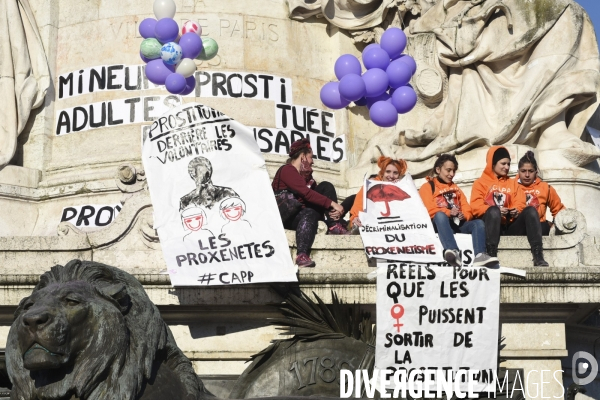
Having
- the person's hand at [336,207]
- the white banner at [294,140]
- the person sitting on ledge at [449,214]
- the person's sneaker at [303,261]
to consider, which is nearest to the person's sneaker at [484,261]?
the person sitting on ledge at [449,214]

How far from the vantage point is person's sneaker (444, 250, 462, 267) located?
529 inches

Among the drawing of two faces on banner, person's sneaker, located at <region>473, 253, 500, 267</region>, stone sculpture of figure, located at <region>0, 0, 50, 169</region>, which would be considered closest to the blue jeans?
person's sneaker, located at <region>473, 253, 500, 267</region>

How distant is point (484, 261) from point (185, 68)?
5.06m

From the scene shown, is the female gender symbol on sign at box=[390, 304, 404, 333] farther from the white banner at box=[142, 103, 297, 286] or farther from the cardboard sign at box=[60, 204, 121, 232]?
the cardboard sign at box=[60, 204, 121, 232]

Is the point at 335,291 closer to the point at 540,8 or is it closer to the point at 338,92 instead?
the point at 338,92

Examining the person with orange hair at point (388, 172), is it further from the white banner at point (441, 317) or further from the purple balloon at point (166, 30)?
the purple balloon at point (166, 30)

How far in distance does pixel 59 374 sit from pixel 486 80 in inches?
440

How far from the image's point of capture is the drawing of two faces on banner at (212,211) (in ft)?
44.5

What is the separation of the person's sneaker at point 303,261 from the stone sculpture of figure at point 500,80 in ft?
16.1

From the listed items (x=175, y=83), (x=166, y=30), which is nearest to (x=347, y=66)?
(x=175, y=83)

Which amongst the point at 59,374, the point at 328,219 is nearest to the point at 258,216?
the point at 328,219

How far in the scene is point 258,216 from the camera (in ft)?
44.6

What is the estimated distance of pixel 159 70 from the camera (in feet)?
55.8

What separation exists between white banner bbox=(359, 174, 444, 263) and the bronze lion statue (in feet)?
17.7
